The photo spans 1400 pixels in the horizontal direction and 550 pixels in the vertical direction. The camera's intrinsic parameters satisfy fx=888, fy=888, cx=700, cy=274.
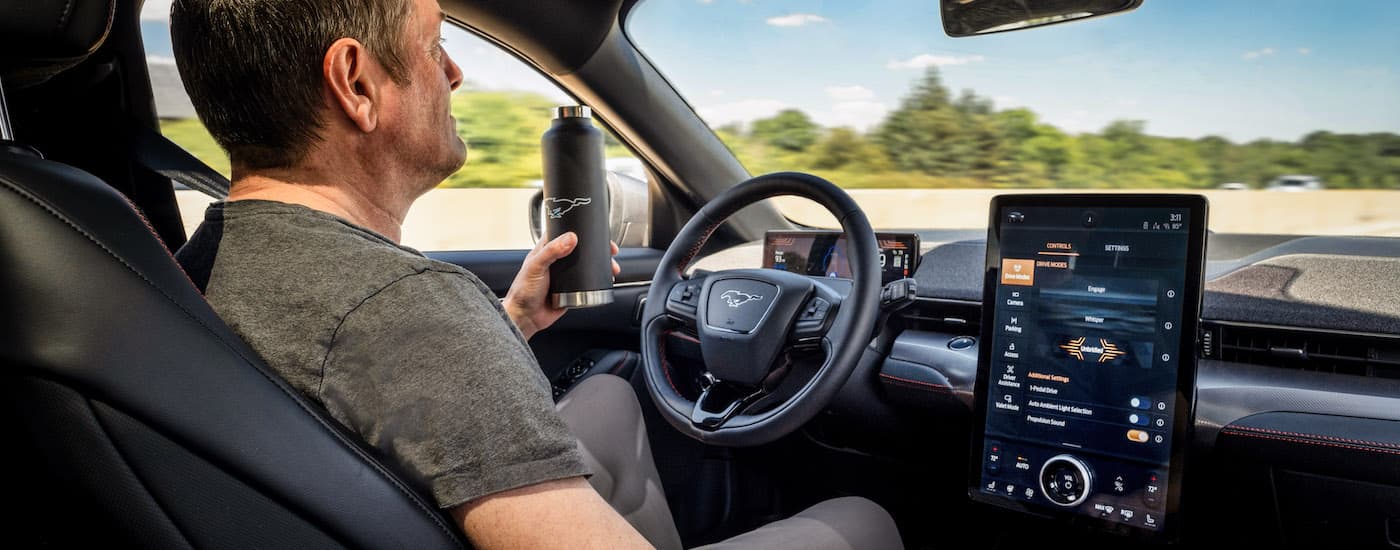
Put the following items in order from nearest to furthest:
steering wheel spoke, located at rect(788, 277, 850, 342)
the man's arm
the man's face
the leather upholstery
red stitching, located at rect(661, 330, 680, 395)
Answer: the leather upholstery, the man's arm, the man's face, steering wheel spoke, located at rect(788, 277, 850, 342), red stitching, located at rect(661, 330, 680, 395)

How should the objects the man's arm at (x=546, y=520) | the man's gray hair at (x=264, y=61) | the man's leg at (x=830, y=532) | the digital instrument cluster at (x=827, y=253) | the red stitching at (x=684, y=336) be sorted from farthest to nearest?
the digital instrument cluster at (x=827, y=253), the red stitching at (x=684, y=336), the man's leg at (x=830, y=532), the man's gray hair at (x=264, y=61), the man's arm at (x=546, y=520)

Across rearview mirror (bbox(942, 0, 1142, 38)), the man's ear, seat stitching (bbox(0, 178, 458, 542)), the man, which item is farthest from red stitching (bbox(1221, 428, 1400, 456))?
the man's ear

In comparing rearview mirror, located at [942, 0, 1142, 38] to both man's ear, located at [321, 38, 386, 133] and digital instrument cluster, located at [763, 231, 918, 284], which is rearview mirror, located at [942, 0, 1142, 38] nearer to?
digital instrument cluster, located at [763, 231, 918, 284]

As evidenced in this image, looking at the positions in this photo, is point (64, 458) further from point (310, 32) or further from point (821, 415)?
point (821, 415)

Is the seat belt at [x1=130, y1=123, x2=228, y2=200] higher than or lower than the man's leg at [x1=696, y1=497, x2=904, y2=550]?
higher

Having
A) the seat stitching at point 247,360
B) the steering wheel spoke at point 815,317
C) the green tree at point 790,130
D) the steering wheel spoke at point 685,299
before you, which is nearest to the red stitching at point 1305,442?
the steering wheel spoke at point 815,317

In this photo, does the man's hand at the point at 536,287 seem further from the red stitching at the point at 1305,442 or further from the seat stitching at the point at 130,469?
the red stitching at the point at 1305,442

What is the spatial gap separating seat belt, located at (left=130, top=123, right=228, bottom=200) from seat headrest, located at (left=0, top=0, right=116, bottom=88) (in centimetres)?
72

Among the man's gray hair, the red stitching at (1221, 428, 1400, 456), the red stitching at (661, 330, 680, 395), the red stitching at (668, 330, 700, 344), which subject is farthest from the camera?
the red stitching at (668, 330, 700, 344)

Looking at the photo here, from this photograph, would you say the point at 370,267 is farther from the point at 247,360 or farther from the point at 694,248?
the point at 694,248

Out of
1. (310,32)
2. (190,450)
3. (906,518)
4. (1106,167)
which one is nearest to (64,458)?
(190,450)

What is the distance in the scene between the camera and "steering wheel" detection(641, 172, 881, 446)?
1.83 metres

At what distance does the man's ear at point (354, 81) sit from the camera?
3.52 ft

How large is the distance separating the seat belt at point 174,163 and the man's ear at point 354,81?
2.43ft
